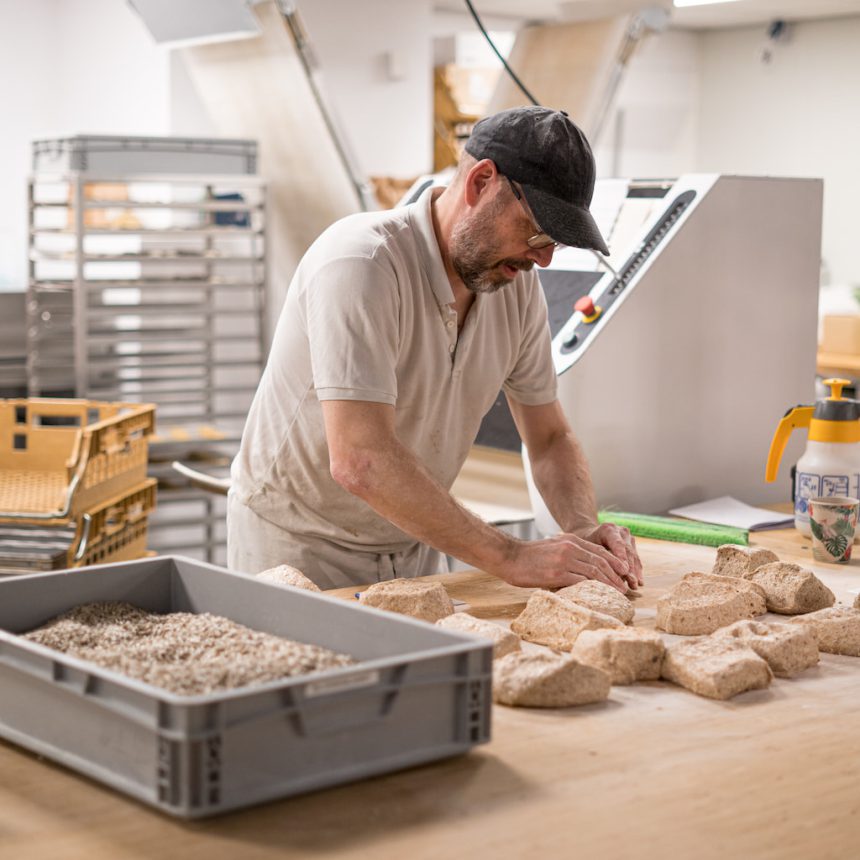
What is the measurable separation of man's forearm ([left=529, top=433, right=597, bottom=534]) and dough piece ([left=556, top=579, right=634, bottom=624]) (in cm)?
36

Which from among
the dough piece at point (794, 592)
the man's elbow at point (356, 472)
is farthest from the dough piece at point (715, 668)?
the man's elbow at point (356, 472)

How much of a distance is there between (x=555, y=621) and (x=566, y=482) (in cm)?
64

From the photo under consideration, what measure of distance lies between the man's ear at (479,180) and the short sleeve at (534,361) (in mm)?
310

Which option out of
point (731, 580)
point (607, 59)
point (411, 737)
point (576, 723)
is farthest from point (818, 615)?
point (607, 59)

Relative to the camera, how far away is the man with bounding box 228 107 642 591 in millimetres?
1832

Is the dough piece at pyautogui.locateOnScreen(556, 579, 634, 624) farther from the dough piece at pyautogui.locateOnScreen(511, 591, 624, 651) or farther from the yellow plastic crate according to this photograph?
the yellow plastic crate

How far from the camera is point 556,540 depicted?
1.89 m

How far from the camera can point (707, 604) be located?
1.68m

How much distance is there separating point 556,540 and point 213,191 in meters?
3.30

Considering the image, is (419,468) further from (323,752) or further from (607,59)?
(607,59)

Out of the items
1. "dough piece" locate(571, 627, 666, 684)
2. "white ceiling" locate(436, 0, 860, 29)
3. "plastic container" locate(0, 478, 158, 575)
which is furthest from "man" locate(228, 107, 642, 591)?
"white ceiling" locate(436, 0, 860, 29)

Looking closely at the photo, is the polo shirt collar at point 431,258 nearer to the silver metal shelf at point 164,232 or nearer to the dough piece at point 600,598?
the dough piece at point 600,598

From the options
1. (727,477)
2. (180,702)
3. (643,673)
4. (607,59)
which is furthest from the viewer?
(607,59)

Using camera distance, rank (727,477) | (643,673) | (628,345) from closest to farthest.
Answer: (643,673) < (628,345) < (727,477)
